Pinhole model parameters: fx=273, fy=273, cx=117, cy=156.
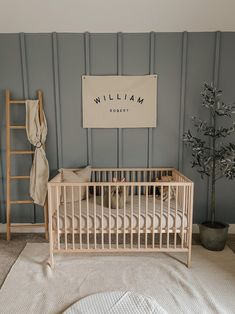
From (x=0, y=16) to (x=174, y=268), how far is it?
3065 mm

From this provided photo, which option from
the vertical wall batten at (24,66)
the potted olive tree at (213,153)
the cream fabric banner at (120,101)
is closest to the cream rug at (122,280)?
the potted olive tree at (213,153)

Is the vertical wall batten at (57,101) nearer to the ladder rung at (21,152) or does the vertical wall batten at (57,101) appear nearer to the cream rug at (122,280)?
the ladder rung at (21,152)

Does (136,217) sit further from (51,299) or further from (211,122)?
(211,122)

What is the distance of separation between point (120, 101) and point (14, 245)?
6.54 feet

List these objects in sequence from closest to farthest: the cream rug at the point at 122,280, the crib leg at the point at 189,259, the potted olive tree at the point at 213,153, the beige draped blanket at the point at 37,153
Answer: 1. the cream rug at the point at 122,280
2. the crib leg at the point at 189,259
3. the potted olive tree at the point at 213,153
4. the beige draped blanket at the point at 37,153

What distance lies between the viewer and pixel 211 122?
3.19 meters

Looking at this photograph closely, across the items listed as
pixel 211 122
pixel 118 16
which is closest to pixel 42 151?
pixel 118 16

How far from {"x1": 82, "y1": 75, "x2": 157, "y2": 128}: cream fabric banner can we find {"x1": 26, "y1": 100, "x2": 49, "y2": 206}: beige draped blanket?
1.71 ft

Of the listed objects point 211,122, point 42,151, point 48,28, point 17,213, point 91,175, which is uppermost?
point 48,28

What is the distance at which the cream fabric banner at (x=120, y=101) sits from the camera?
3.11 m

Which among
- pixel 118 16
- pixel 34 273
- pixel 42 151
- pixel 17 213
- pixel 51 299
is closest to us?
pixel 51 299

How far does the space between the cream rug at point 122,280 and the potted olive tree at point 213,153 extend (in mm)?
184

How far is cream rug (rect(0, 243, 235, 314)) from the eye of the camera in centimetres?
202

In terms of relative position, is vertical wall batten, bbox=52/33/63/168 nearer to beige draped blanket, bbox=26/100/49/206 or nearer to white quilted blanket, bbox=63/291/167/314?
beige draped blanket, bbox=26/100/49/206
